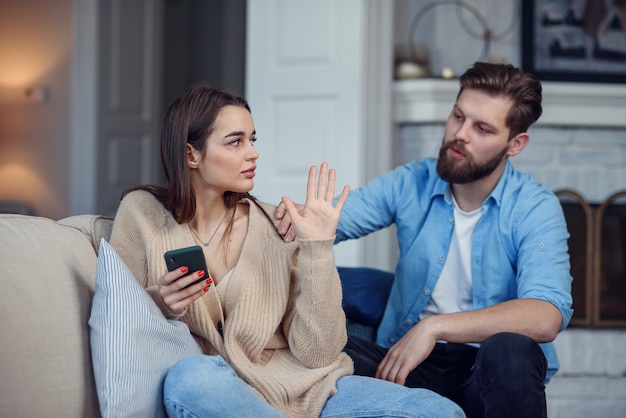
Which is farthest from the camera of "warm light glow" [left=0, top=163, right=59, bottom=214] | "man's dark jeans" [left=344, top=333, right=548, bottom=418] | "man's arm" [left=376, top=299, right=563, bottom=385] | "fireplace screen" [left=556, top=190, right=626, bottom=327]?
"warm light glow" [left=0, top=163, right=59, bottom=214]

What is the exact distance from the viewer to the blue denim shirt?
2.29 m

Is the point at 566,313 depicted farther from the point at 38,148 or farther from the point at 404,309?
the point at 38,148

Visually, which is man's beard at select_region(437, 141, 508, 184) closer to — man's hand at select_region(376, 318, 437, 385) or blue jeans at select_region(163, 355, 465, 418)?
man's hand at select_region(376, 318, 437, 385)

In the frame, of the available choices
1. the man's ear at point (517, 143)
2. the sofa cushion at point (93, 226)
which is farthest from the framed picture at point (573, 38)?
the sofa cushion at point (93, 226)

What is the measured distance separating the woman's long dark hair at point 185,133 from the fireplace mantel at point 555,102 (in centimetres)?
205

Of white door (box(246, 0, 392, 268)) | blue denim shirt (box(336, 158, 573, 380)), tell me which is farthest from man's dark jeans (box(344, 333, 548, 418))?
white door (box(246, 0, 392, 268))

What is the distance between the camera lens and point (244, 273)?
198 cm

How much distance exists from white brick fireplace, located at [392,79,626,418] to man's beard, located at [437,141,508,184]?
1537mm

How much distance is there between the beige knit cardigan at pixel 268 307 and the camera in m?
1.87

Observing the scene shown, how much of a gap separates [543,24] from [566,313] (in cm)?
232

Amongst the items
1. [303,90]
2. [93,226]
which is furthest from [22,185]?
[93,226]

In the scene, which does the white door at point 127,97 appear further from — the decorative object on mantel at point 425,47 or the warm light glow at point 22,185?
the decorative object on mantel at point 425,47

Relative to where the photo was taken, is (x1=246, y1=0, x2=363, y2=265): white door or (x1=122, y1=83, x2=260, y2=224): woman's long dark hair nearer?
(x1=122, y1=83, x2=260, y2=224): woman's long dark hair

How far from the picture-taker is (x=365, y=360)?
2.23m
